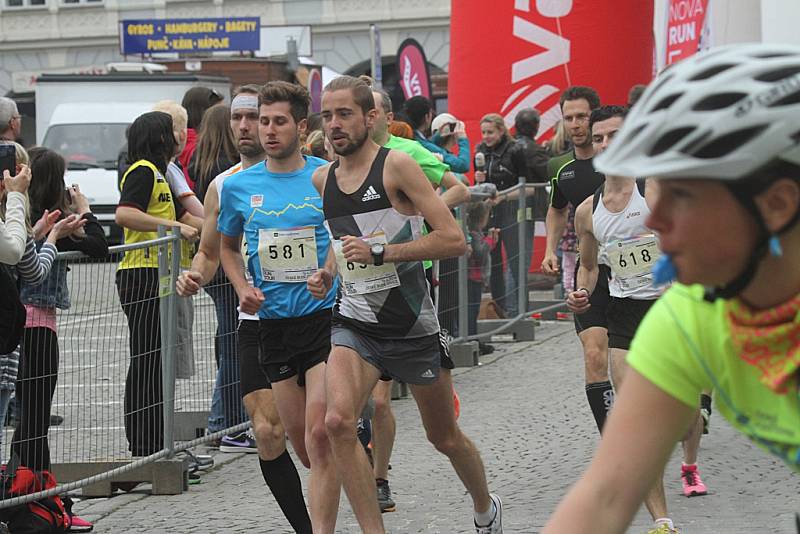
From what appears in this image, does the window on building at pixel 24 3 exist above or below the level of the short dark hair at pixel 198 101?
above

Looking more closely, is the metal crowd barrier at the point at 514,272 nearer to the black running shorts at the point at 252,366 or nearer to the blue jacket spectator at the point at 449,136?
the blue jacket spectator at the point at 449,136

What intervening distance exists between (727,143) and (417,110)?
10281mm

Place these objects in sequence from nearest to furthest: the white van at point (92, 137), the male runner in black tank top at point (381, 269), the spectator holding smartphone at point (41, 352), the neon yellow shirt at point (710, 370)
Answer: the neon yellow shirt at point (710, 370) → the male runner in black tank top at point (381, 269) → the spectator holding smartphone at point (41, 352) → the white van at point (92, 137)


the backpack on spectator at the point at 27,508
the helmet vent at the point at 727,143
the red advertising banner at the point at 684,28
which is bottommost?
the backpack on spectator at the point at 27,508

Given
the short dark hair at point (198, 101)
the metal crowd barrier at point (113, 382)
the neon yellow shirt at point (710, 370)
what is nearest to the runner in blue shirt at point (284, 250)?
the metal crowd barrier at point (113, 382)

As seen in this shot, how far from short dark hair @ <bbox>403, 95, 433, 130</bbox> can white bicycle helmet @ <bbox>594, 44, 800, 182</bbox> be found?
10071 millimetres

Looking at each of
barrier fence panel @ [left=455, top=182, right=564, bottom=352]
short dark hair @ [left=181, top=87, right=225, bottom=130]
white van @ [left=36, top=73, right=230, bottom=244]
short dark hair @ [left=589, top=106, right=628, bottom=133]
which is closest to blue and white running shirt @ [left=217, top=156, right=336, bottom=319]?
short dark hair @ [left=589, top=106, right=628, bottom=133]

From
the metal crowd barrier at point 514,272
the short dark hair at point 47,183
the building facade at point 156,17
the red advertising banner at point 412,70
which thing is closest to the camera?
the short dark hair at point 47,183

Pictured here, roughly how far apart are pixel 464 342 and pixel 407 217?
640cm

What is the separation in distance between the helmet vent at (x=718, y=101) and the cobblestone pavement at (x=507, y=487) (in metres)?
4.73

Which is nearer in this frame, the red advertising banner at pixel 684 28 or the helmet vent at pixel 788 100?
the helmet vent at pixel 788 100

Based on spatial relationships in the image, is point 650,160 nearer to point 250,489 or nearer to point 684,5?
point 250,489

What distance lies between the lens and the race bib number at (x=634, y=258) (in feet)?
22.7

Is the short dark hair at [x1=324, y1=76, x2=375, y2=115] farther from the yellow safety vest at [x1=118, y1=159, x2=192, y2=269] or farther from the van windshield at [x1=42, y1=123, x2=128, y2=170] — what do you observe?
the van windshield at [x1=42, y1=123, x2=128, y2=170]
